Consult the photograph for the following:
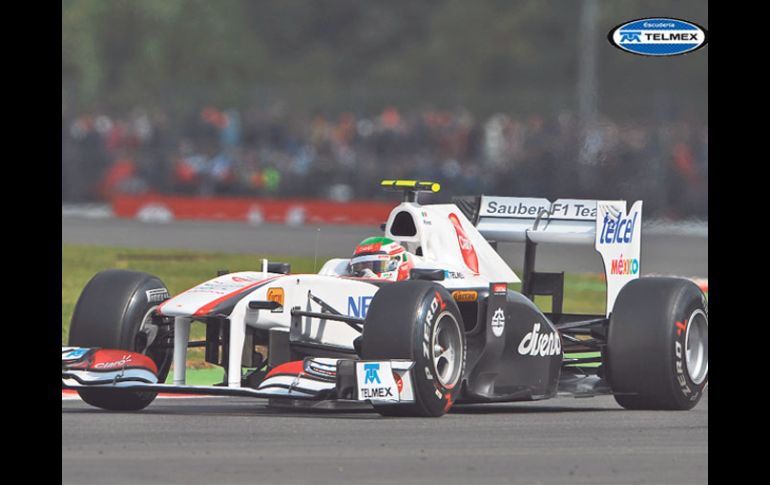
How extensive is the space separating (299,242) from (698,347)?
53.2ft

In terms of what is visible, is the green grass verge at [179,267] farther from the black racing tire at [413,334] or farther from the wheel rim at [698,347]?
the black racing tire at [413,334]

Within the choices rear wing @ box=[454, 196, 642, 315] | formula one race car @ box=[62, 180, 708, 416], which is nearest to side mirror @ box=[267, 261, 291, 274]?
formula one race car @ box=[62, 180, 708, 416]

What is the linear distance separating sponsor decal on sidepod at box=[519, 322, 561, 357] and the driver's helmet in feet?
2.95

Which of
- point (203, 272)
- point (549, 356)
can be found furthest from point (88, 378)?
point (203, 272)

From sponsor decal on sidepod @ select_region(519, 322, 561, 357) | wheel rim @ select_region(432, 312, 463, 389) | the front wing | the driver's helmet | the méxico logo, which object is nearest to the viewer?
the front wing

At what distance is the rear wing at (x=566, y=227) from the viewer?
468 inches

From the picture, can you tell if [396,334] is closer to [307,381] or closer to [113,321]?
[307,381]

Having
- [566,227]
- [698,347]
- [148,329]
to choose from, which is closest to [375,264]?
[148,329]

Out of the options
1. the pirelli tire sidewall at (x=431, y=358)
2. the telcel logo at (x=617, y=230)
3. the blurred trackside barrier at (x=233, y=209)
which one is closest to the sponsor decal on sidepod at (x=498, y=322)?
the pirelli tire sidewall at (x=431, y=358)

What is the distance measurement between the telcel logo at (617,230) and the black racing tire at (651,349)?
0.98m

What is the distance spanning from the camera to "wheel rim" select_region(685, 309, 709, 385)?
11.1m

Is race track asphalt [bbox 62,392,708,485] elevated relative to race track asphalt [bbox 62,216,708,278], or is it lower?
lower

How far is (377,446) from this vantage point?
8.37 metres

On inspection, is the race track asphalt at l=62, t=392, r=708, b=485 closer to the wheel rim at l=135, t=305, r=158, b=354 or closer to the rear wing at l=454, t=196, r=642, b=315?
the wheel rim at l=135, t=305, r=158, b=354
